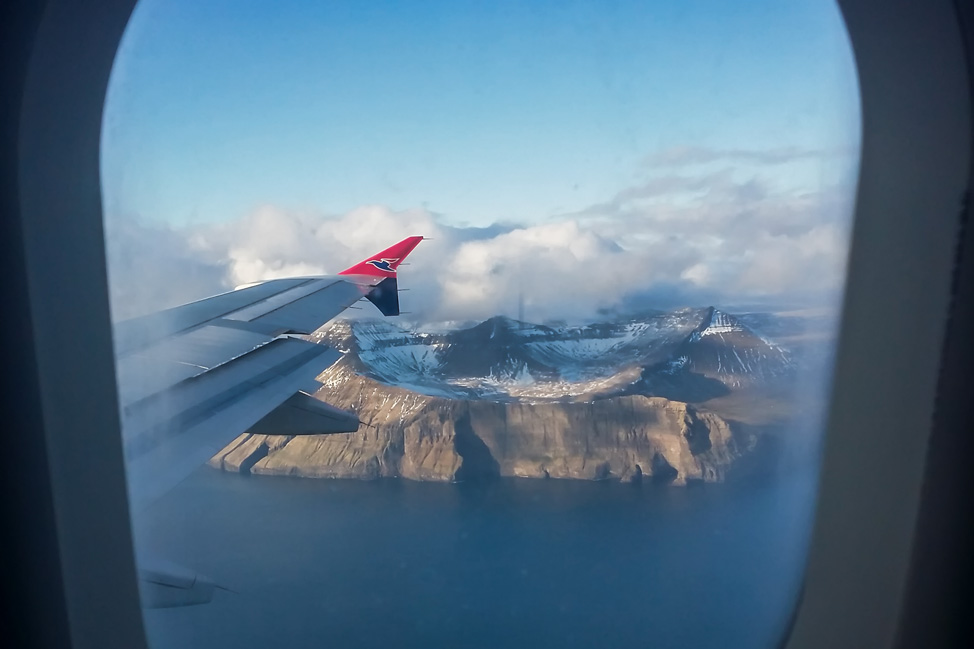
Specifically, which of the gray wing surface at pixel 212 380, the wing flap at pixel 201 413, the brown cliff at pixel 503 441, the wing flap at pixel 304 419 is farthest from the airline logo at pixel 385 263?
the wing flap at pixel 304 419

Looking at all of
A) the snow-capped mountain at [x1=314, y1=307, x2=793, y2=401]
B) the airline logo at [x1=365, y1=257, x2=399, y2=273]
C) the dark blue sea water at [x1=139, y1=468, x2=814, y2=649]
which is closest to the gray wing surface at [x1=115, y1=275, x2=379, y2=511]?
the dark blue sea water at [x1=139, y1=468, x2=814, y2=649]

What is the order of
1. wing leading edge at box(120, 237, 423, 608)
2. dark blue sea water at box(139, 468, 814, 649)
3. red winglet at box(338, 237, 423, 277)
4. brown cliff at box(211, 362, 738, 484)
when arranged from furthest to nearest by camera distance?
red winglet at box(338, 237, 423, 277), brown cliff at box(211, 362, 738, 484), dark blue sea water at box(139, 468, 814, 649), wing leading edge at box(120, 237, 423, 608)

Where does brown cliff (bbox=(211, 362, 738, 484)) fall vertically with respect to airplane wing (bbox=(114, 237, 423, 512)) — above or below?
below

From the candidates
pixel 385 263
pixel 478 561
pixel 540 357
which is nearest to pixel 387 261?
pixel 385 263

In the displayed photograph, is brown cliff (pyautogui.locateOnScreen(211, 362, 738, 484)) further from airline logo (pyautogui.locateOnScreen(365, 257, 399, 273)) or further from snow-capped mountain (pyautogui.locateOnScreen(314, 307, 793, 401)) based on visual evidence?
airline logo (pyautogui.locateOnScreen(365, 257, 399, 273))

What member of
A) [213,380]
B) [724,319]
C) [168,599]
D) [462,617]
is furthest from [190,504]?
[724,319]
